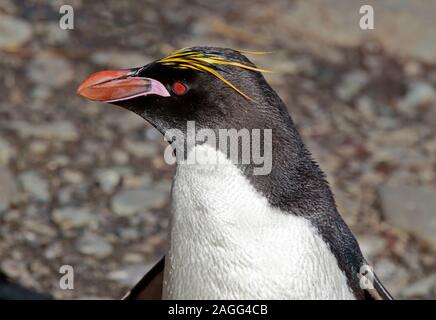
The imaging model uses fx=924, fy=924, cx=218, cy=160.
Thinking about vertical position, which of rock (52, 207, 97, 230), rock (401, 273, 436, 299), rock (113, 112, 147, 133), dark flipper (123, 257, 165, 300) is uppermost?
rock (113, 112, 147, 133)

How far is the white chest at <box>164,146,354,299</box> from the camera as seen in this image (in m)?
2.45

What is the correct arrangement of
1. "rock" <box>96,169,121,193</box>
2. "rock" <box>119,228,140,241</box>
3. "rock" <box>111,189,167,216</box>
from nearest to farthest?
"rock" <box>119,228,140,241</box>
"rock" <box>111,189,167,216</box>
"rock" <box>96,169,121,193</box>

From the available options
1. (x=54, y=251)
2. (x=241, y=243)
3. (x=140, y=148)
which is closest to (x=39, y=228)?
(x=54, y=251)

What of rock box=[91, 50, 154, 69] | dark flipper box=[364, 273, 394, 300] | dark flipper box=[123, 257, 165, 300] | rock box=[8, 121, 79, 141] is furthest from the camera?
rock box=[91, 50, 154, 69]

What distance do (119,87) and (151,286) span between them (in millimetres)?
808

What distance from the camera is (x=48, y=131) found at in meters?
4.40

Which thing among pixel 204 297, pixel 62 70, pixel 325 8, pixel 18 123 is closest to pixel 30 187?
pixel 18 123

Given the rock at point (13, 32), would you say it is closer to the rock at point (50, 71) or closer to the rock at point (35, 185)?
the rock at point (50, 71)

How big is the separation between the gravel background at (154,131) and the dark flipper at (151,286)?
559 mm

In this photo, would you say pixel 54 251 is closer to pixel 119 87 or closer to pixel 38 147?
pixel 38 147

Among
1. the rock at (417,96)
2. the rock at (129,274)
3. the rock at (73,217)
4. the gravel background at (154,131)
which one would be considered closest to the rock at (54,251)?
the gravel background at (154,131)

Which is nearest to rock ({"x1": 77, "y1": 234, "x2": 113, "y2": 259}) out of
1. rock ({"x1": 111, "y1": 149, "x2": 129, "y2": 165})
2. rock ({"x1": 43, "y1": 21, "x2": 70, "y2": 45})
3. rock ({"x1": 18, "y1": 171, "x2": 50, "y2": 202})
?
rock ({"x1": 18, "y1": 171, "x2": 50, "y2": 202})

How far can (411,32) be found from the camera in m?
5.24

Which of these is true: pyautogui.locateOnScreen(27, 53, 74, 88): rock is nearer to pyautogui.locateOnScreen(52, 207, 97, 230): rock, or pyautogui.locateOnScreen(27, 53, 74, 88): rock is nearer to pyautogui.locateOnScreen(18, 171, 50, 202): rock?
pyautogui.locateOnScreen(18, 171, 50, 202): rock
